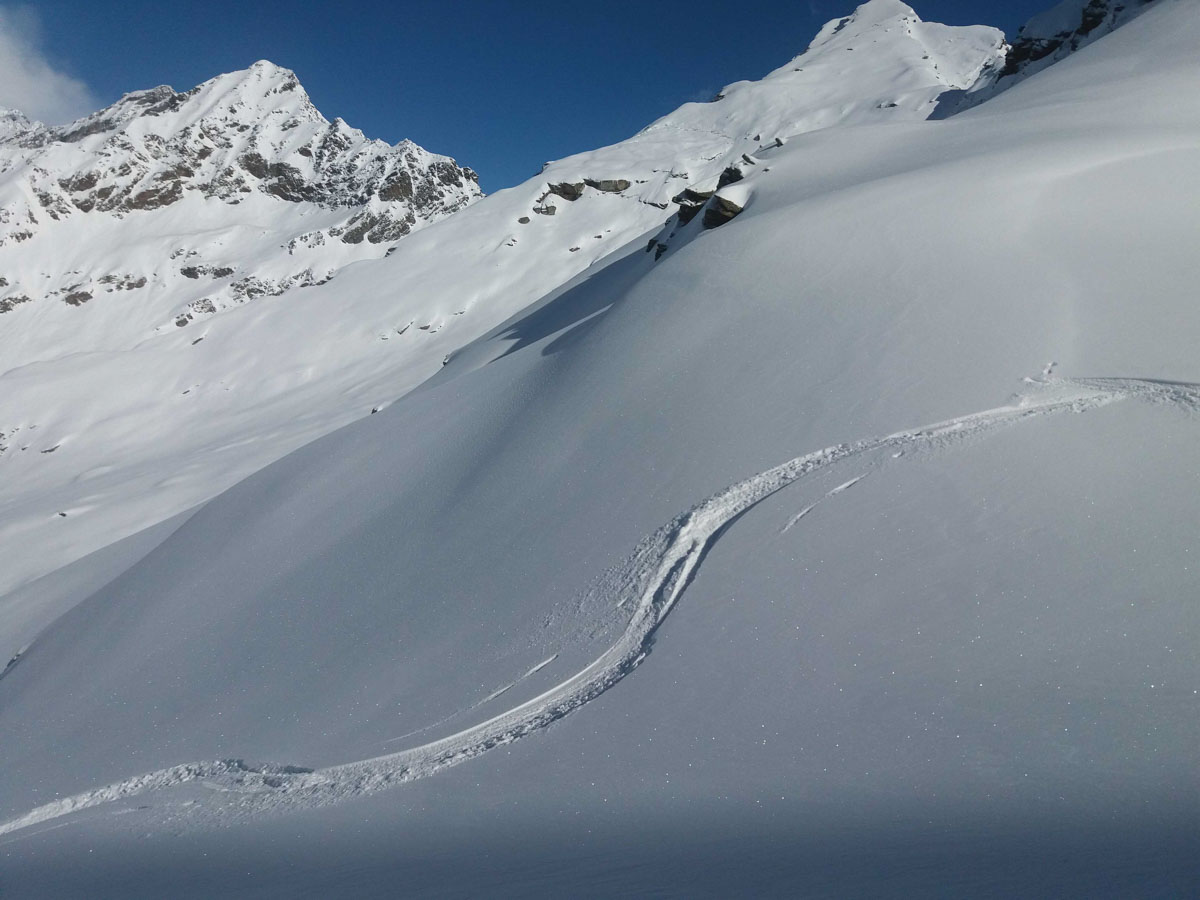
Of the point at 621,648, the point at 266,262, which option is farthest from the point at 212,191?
the point at 621,648

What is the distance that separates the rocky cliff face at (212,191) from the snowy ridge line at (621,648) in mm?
69453

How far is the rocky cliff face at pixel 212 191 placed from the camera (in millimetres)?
75500

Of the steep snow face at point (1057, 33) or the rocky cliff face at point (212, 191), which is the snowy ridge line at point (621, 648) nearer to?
the steep snow face at point (1057, 33)

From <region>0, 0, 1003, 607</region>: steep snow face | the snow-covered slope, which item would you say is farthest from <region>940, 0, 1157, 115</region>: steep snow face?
the snow-covered slope

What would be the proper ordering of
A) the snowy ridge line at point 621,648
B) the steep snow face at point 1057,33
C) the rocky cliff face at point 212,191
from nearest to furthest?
1. the snowy ridge line at point 621,648
2. the steep snow face at point 1057,33
3. the rocky cliff face at point 212,191

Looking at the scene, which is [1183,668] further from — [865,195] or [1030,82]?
[1030,82]

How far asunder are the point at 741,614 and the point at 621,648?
961 millimetres

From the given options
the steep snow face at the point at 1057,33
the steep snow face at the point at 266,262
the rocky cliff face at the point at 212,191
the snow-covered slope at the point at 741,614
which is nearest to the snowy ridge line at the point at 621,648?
the snow-covered slope at the point at 741,614

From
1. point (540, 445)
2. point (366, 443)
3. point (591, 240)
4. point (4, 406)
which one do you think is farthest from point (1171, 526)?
point (4, 406)

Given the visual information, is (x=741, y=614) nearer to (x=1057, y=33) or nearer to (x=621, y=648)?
(x=621, y=648)

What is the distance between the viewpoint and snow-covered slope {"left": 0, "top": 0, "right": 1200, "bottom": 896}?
3.70 metres

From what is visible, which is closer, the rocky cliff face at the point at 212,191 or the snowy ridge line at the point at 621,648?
the snowy ridge line at the point at 621,648

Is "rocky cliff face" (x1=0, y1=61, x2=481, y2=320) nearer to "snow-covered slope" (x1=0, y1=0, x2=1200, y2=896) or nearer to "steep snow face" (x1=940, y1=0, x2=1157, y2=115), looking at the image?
"steep snow face" (x1=940, y1=0, x2=1157, y2=115)

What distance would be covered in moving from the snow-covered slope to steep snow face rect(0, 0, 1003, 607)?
10335mm
